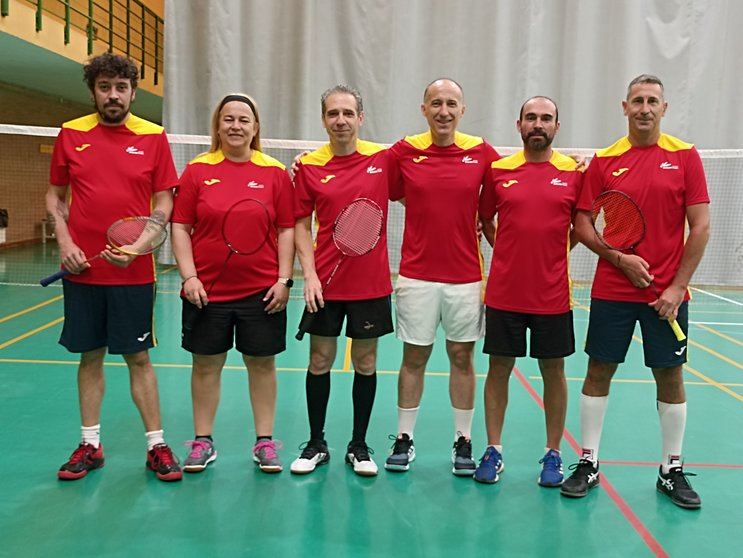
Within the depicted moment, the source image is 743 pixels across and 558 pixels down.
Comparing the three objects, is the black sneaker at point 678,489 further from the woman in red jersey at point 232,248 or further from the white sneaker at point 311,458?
the woman in red jersey at point 232,248

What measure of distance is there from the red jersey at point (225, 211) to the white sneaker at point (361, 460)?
45.9 inches

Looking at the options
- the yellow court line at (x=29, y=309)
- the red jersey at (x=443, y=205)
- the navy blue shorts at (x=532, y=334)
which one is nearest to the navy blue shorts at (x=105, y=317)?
the red jersey at (x=443, y=205)

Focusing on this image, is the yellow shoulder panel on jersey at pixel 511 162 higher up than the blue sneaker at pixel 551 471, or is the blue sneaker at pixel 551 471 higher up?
the yellow shoulder panel on jersey at pixel 511 162

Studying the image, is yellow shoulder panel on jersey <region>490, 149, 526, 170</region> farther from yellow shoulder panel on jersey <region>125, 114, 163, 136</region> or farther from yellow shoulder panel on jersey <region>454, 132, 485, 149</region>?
yellow shoulder panel on jersey <region>125, 114, 163, 136</region>

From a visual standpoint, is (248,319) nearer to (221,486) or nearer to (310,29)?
(221,486)

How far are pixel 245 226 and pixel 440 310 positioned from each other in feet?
4.15

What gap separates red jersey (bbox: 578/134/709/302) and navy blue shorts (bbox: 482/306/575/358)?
0.93ft

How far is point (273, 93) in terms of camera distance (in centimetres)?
1269

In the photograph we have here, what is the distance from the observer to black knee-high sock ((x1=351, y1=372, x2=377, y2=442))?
169 inches

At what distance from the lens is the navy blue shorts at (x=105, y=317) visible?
153 inches

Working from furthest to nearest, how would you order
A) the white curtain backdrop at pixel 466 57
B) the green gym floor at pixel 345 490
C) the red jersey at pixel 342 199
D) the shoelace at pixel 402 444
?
the white curtain backdrop at pixel 466 57 < the shoelace at pixel 402 444 < the red jersey at pixel 342 199 < the green gym floor at pixel 345 490

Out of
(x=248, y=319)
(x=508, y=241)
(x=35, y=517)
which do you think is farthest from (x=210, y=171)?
(x=35, y=517)

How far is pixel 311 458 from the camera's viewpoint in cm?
427

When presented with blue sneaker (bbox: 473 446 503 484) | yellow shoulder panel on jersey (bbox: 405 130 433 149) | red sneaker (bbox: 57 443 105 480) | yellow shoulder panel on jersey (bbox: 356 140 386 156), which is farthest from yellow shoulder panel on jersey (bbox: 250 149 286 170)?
blue sneaker (bbox: 473 446 503 484)
